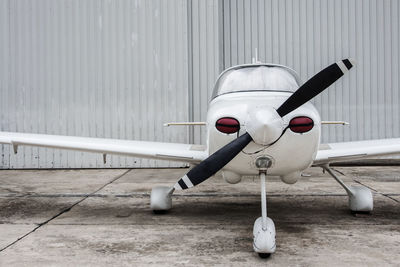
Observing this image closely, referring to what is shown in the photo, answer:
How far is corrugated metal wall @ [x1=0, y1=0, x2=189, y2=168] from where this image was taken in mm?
9336

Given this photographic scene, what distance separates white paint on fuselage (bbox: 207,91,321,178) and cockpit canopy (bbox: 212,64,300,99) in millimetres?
601

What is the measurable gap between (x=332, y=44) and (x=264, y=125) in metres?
8.07

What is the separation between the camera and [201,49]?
943 centimetres

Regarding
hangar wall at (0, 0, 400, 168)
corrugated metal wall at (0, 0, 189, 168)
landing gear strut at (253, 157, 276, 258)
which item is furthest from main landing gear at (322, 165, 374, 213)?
corrugated metal wall at (0, 0, 189, 168)

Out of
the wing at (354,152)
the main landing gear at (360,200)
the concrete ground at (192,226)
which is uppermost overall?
the wing at (354,152)

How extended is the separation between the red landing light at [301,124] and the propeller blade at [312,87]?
118mm

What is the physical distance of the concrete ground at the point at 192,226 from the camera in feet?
9.65

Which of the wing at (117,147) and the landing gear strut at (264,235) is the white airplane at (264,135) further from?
the wing at (117,147)

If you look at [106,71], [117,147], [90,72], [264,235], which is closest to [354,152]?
[264,235]

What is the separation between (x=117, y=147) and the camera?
4.45 metres

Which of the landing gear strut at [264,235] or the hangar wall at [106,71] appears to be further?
the hangar wall at [106,71]

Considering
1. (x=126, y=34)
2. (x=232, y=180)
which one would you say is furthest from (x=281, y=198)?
(x=126, y=34)

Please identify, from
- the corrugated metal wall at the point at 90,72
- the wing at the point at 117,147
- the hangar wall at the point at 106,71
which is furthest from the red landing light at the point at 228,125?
the corrugated metal wall at the point at 90,72

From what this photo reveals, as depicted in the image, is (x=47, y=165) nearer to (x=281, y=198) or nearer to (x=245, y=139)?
(x=281, y=198)
